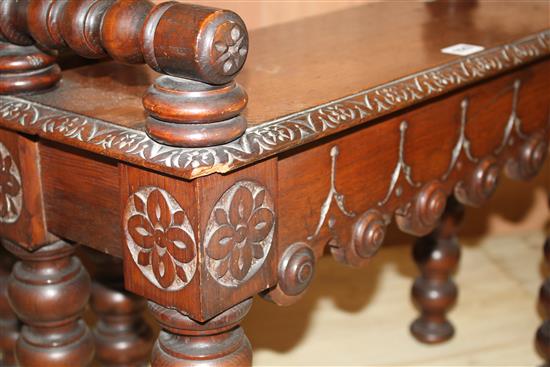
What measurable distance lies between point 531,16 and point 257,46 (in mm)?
404

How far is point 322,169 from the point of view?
98 cm

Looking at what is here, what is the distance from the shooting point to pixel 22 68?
0.97 m

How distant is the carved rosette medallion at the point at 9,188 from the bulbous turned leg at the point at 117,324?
→ 349mm

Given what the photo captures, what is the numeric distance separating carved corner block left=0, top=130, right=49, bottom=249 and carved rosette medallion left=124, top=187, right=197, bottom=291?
0.15 meters

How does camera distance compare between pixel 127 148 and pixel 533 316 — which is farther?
pixel 533 316

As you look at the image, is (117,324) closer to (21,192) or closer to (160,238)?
(21,192)

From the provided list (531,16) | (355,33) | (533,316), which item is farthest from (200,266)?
(533,316)

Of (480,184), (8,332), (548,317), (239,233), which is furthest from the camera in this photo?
(548,317)

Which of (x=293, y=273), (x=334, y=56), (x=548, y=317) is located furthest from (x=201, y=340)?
(x=548, y=317)

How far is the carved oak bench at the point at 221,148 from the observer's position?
2.65ft

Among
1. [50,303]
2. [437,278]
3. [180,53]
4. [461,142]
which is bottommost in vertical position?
[437,278]

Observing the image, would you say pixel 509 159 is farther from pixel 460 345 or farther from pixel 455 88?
pixel 460 345

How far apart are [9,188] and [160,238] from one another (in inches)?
8.9

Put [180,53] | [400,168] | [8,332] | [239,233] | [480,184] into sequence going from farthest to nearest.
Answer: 1. [8,332]
2. [480,184]
3. [400,168]
4. [239,233]
5. [180,53]
